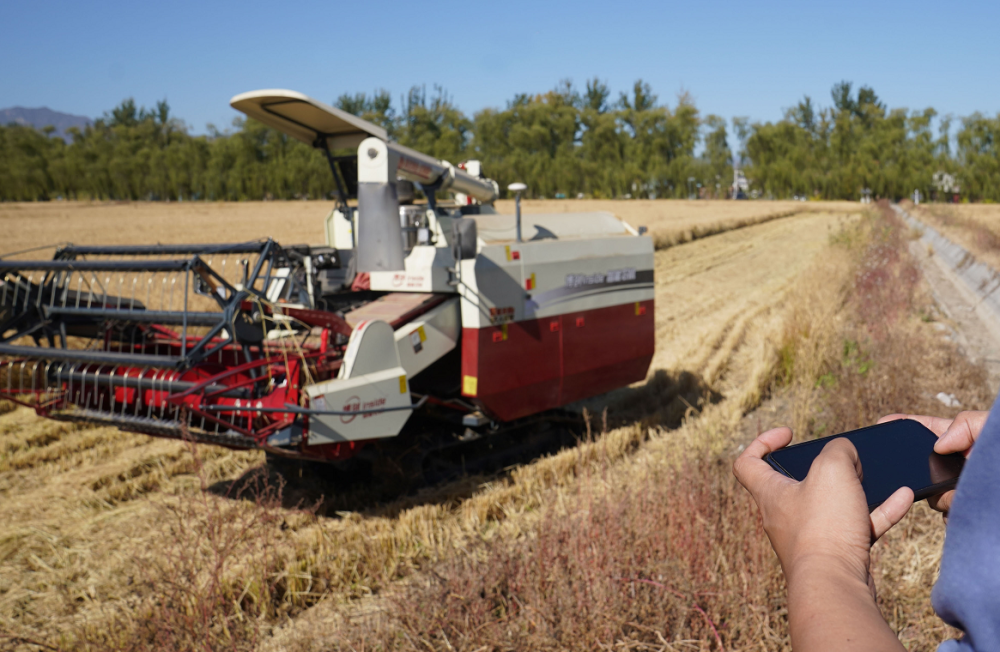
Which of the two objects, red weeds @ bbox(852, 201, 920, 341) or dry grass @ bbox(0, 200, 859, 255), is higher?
dry grass @ bbox(0, 200, 859, 255)

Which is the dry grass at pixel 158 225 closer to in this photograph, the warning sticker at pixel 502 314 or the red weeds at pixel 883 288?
the warning sticker at pixel 502 314

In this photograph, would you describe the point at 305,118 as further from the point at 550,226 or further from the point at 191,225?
the point at 191,225

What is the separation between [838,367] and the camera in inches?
258

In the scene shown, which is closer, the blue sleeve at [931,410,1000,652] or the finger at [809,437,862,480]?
the blue sleeve at [931,410,1000,652]

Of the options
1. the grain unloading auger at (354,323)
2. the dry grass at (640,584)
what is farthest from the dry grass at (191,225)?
the dry grass at (640,584)

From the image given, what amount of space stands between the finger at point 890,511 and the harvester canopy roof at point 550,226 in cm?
503

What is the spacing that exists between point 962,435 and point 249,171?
5639 centimetres

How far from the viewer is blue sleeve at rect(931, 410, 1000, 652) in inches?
28.4

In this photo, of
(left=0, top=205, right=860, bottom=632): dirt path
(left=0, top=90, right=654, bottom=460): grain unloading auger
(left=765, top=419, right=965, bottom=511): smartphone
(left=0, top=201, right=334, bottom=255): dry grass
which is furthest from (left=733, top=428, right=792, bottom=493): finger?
(left=0, top=201, right=334, bottom=255): dry grass

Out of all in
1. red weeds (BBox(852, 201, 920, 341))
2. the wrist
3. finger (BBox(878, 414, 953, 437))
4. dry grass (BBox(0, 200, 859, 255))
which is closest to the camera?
the wrist

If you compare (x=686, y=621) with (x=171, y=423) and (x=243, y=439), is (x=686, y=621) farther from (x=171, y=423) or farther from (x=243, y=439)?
(x=171, y=423)

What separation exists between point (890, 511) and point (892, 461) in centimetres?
21

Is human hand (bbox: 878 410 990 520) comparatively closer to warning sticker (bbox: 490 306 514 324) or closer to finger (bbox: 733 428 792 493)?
finger (bbox: 733 428 792 493)

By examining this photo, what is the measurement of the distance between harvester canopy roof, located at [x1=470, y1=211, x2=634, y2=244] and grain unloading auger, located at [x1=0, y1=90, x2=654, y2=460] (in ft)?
0.08
